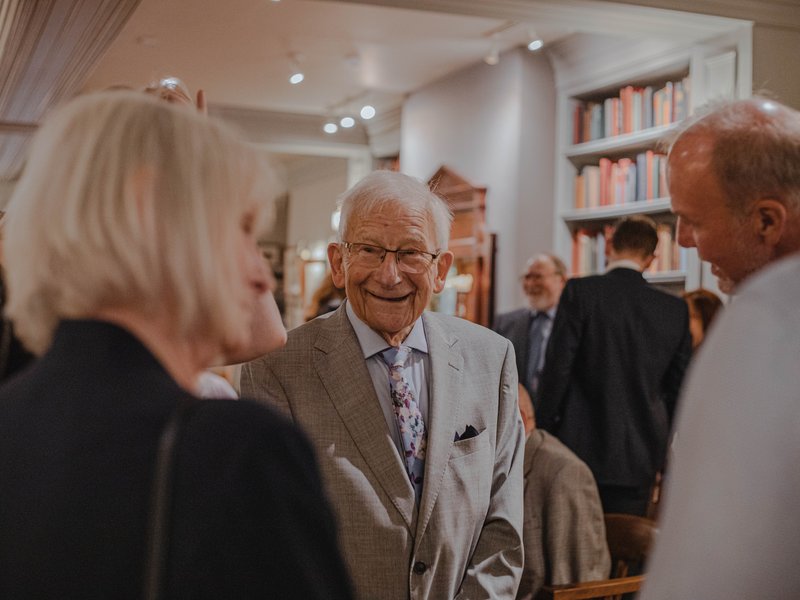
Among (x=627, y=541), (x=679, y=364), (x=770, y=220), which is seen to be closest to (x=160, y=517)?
(x=770, y=220)

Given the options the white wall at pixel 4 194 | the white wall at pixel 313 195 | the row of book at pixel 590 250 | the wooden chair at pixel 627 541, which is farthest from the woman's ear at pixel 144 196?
the white wall at pixel 313 195

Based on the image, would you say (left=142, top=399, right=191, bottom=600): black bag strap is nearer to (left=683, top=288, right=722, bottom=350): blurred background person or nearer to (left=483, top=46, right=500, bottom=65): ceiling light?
(left=683, top=288, right=722, bottom=350): blurred background person

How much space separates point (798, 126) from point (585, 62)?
18.3ft

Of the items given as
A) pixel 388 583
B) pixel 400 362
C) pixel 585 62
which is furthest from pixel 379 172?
pixel 585 62

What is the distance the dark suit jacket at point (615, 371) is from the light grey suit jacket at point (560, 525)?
1303 mm

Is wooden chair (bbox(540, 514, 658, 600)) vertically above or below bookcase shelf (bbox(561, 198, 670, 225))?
below

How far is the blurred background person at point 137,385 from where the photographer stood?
0.83 meters

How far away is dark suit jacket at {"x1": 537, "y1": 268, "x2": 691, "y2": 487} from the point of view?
430cm

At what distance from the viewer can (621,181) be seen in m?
6.55

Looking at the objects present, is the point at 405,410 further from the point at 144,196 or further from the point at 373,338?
the point at 144,196

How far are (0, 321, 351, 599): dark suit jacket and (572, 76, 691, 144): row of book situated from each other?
539 cm

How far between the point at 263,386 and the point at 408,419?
32 centimetres

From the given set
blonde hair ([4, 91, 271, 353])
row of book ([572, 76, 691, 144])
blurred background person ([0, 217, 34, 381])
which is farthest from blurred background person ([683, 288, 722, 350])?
blonde hair ([4, 91, 271, 353])

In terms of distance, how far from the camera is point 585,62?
22.6 feet
